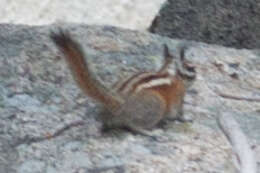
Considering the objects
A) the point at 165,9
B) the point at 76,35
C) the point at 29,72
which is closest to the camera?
the point at 29,72

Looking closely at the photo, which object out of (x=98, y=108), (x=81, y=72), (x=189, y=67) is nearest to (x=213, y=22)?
(x=189, y=67)

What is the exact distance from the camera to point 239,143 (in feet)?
18.5

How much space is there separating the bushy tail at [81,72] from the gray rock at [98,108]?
17 centimetres

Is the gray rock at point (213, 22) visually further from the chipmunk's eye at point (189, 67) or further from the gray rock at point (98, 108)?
the chipmunk's eye at point (189, 67)

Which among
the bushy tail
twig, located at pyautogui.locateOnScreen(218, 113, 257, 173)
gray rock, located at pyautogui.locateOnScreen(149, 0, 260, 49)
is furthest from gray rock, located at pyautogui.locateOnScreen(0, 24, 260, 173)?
gray rock, located at pyautogui.locateOnScreen(149, 0, 260, 49)

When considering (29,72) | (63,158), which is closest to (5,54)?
(29,72)

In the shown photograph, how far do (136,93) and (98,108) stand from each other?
229 millimetres

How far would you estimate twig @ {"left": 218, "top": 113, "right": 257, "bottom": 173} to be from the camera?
5.38 m

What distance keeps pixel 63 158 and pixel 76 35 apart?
1448mm

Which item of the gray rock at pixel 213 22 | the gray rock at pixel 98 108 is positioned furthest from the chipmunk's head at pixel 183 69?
the gray rock at pixel 213 22

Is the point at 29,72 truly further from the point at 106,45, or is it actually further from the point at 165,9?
the point at 165,9

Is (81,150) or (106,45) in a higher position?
(106,45)

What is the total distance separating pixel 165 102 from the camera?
582cm

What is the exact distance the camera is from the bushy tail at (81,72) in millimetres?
5430
